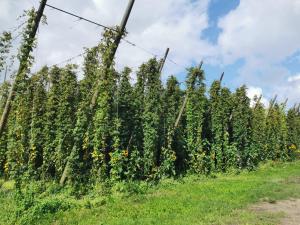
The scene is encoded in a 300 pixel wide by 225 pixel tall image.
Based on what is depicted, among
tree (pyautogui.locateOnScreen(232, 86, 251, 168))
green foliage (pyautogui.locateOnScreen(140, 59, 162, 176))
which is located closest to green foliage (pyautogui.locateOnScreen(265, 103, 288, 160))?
tree (pyautogui.locateOnScreen(232, 86, 251, 168))

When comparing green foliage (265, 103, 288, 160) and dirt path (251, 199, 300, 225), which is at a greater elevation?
green foliage (265, 103, 288, 160)

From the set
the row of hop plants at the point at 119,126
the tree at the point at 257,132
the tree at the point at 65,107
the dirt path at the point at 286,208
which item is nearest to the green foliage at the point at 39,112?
the row of hop plants at the point at 119,126

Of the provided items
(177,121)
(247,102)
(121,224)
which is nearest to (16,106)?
(121,224)

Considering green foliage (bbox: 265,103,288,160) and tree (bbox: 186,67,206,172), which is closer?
tree (bbox: 186,67,206,172)

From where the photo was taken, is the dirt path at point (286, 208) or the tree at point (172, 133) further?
the tree at point (172, 133)

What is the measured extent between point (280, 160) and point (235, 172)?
11.3 metres

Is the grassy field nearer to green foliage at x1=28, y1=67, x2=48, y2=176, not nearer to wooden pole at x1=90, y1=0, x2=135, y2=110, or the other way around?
wooden pole at x1=90, y1=0, x2=135, y2=110

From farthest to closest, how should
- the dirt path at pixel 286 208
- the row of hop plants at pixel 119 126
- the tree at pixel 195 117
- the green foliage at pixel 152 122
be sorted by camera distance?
1. the tree at pixel 195 117
2. the green foliage at pixel 152 122
3. the row of hop plants at pixel 119 126
4. the dirt path at pixel 286 208

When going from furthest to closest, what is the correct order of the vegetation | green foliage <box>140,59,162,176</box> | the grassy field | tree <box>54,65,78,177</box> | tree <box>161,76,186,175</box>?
tree <box>161,76,186,175</box>
green foliage <box>140,59,162,176</box>
tree <box>54,65,78,177</box>
the vegetation
the grassy field

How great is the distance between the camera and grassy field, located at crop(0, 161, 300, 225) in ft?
34.2

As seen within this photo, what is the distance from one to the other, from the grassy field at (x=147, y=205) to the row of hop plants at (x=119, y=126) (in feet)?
3.97

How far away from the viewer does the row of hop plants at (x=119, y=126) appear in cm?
1434

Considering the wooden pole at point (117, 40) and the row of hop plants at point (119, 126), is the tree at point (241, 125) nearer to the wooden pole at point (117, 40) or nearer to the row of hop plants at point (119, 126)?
the row of hop plants at point (119, 126)

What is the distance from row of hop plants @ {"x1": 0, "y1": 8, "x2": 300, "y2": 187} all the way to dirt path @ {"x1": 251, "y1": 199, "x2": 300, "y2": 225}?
518 cm
